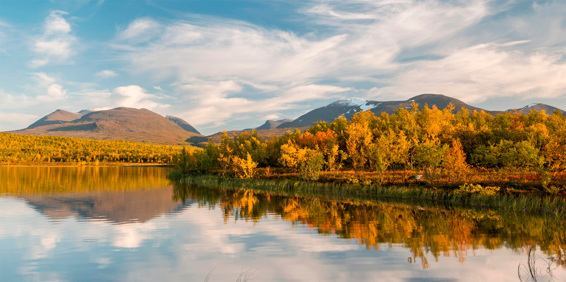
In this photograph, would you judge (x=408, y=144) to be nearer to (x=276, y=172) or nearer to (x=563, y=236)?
(x=276, y=172)

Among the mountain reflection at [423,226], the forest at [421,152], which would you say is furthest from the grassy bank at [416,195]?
the forest at [421,152]

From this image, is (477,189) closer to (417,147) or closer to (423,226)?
(423,226)

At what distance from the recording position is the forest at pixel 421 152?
1887 inches

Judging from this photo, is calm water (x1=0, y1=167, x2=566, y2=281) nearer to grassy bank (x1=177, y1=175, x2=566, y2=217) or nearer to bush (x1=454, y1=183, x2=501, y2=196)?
grassy bank (x1=177, y1=175, x2=566, y2=217)

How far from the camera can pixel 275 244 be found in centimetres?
2206

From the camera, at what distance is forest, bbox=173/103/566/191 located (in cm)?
4794

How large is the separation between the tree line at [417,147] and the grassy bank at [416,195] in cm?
452

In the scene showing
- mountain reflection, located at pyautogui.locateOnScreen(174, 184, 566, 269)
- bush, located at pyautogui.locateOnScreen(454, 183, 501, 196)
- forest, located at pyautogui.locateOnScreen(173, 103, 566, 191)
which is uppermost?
forest, located at pyautogui.locateOnScreen(173, 103, 566, 191)

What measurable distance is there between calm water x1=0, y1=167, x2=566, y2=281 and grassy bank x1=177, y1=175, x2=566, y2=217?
3.19 meters

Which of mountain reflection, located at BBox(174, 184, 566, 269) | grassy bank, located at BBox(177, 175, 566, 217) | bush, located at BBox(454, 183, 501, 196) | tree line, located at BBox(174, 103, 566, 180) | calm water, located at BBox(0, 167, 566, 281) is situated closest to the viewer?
calm water, located at BBox(0, 167, 566, 281)

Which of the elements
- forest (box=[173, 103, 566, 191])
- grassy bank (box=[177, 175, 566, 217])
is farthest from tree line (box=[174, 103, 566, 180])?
grassy bank (box=[177, 175, 566, 217])

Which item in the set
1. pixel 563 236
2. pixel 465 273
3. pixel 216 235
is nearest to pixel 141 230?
pixel 216 235

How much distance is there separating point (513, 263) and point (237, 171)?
64.2 metres

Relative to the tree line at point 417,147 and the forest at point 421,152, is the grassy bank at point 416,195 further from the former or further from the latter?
the tree line at point 417,147
